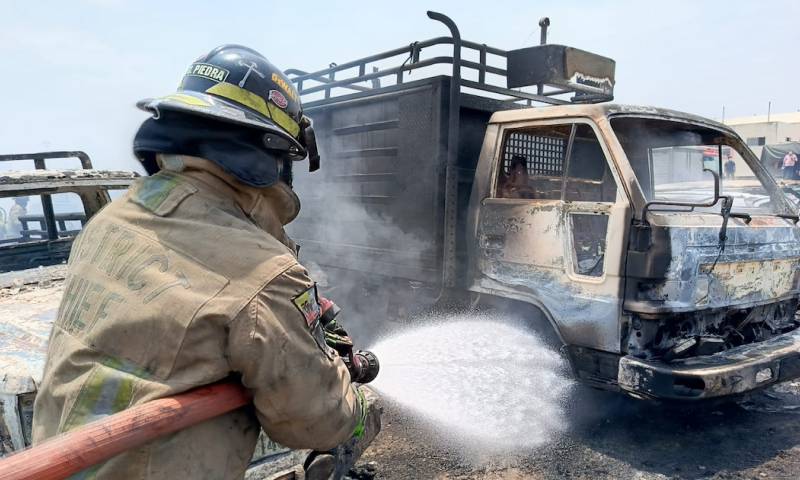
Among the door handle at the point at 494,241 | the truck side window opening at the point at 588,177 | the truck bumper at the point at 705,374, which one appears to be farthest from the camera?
the truck side window opening at the point at 588,177

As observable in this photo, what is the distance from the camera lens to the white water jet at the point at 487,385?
414 centimetres

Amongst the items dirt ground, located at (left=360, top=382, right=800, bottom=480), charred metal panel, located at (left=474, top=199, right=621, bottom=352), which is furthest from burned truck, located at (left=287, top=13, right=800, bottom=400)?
dirt ground, located at (left=360, top=382, right=800, bottom=480)

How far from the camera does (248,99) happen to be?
Answer: 151 cm

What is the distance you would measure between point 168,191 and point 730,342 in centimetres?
425

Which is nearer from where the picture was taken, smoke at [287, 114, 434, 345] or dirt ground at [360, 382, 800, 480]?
dirt ground at [360, 382, 800, 480]

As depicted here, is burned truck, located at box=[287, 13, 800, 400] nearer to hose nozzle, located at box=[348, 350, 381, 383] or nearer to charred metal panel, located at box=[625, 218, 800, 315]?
charred metal panel, located at box=[625, 218, 800, 315]

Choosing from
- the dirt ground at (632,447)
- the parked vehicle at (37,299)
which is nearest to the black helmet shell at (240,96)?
the parked vehicle at (37,299)

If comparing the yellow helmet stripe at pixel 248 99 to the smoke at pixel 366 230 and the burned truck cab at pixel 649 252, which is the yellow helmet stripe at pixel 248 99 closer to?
the burned truck cab at pixel 649 252

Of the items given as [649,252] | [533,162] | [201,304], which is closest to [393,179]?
[533,162]

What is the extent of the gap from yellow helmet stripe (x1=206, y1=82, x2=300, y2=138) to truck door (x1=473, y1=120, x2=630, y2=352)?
2777mm

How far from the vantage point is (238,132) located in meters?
1.45

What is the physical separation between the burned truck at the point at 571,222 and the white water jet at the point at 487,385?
0.23m

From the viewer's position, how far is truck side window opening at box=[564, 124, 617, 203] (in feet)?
16.2

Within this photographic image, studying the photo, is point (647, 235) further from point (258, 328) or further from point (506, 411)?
point (258, 328)
